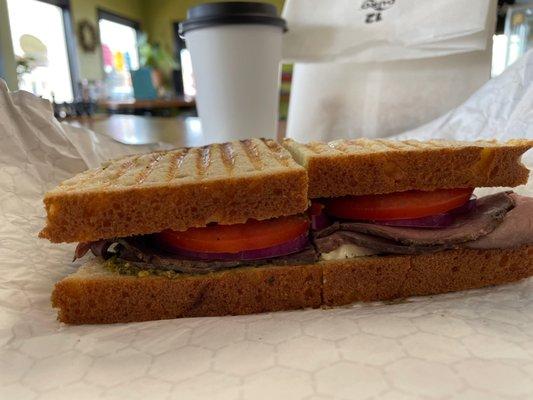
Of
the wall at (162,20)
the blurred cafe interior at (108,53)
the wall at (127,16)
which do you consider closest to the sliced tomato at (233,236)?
the blurred cafe interior at (108,53)

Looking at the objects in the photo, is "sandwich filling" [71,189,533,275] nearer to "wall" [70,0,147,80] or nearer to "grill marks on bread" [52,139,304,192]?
"grill marks on bread" [52,139,304,192]

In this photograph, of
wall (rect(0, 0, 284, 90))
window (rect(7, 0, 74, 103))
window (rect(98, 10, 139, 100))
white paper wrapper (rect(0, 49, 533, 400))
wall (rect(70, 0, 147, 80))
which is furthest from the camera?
window (rect(98, 10, 139, 100))

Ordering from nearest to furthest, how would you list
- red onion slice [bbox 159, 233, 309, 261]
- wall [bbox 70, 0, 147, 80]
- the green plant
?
red onion slice [bbox 159, 233, 309, 261]
wall [bbox 70, 0, 147, 80]
the green plant

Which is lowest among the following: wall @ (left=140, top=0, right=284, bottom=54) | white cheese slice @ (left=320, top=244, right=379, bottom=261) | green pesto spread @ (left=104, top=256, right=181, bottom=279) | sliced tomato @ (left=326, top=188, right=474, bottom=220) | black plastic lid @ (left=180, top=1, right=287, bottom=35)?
green pesto spread @ (left=104, top=256, right=181, bottom=279)

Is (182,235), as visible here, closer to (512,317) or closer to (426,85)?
(512,317)

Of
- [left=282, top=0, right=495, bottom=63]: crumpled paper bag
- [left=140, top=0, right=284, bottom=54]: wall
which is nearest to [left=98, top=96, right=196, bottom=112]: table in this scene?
[left=140, top=0, right=284, bottom=54]: wall

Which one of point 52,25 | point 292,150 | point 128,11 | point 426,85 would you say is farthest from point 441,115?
point 128,11
